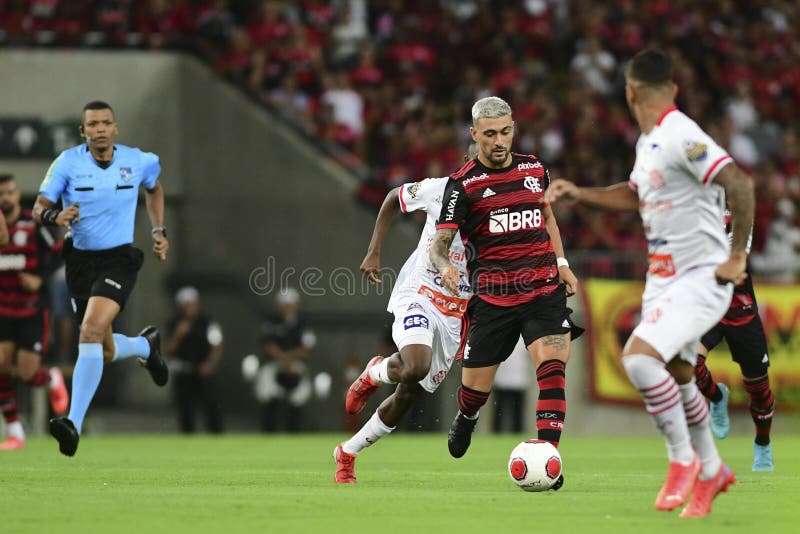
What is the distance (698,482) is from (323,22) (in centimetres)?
1631

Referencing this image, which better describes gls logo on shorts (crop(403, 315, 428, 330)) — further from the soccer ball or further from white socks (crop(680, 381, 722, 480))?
white socks (crop(680, 381, 722, 480))

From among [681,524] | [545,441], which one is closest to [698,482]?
[681,524]

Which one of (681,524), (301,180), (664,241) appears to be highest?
(301,180)

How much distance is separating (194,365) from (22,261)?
536cm

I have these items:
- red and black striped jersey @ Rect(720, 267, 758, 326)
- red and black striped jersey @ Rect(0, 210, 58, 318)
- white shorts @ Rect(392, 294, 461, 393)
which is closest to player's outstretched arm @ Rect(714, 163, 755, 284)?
white shorts @ Rect(392, 294, 461, 393)

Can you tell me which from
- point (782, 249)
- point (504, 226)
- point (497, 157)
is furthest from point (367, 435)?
point (782, 249)

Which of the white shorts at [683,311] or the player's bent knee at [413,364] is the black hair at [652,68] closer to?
the white shorts at [683,311]

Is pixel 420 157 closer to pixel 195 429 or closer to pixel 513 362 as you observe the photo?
pixel 513 362

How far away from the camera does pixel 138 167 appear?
38.4ft

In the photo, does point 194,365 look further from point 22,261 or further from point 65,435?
point 65,435

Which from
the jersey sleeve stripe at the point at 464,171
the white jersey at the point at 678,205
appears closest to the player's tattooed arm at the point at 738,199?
the white jersey at the point at 678,205

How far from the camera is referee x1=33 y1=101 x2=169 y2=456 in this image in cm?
1106

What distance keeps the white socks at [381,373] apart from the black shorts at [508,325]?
57cm

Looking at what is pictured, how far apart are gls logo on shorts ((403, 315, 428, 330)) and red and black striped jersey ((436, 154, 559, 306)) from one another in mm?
695
